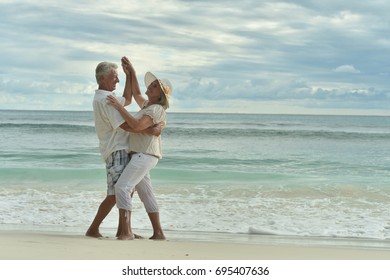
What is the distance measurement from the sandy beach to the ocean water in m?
1.30

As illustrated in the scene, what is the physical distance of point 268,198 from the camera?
38.9 ft

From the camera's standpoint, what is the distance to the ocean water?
914 cm

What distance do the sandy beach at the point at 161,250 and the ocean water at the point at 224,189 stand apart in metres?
1.30

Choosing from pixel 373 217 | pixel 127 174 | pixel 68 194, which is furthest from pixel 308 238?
pixel 68 194

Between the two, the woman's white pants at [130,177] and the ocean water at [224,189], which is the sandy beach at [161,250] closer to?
the woman's white pants at [130,177]

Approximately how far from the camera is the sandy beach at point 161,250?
5.45 m

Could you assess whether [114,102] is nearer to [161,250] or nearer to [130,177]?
[130,177]

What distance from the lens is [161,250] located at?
19.4 feet

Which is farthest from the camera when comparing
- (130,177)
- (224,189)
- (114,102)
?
(224,189)

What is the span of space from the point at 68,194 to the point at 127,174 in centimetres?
576

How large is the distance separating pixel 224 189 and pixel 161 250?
7082mm

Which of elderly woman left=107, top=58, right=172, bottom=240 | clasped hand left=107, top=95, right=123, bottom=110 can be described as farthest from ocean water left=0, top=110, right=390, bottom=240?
clasped hand left=107, top=95, right=123, bottom=110

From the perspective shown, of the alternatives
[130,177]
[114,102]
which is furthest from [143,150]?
[114,102]

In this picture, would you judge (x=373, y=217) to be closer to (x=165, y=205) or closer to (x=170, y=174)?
(x=165, y=205)
